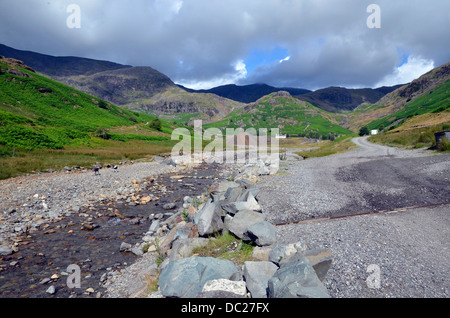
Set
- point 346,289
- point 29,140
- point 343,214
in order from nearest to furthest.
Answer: point 346,289 → point 343,214 → point 29,140

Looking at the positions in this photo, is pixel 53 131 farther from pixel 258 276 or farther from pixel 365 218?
pixel 365 218

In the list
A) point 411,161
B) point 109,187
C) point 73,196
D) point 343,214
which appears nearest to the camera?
point 343,214

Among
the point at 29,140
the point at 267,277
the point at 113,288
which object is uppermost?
the point at 29,140

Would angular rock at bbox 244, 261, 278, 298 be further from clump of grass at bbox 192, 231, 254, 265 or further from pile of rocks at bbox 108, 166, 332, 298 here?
clump of grass at bbox 192, 231, 254, 265

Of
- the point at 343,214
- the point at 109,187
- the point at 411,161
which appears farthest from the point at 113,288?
the point at 411,161

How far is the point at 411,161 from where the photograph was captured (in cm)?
1827

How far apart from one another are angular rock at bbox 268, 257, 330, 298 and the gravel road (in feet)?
2.04

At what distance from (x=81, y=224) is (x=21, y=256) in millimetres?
4140

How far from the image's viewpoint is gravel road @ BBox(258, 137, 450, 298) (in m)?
5.09

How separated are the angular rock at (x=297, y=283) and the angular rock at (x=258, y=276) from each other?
30cm

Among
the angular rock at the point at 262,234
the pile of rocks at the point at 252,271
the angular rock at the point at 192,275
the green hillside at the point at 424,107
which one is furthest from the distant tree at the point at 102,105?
the green hillside at the point at 424,107

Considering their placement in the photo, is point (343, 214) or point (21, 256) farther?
point (21, 256)
